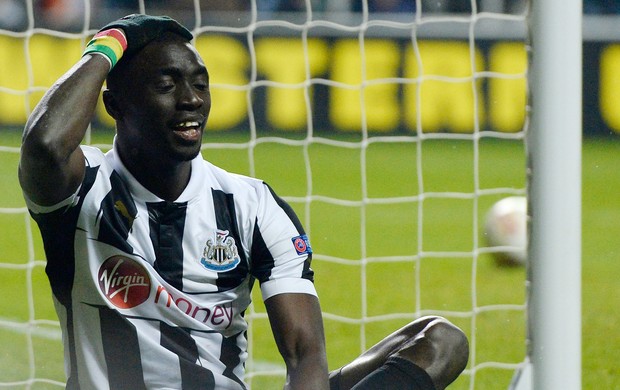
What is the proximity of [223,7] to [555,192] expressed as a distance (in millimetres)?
7726

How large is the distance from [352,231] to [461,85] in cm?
326

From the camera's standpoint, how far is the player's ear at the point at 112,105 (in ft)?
7.76

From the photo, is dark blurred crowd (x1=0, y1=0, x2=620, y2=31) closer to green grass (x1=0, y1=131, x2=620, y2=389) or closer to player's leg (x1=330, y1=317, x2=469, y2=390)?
green grass (x1=0, y1=131, x2=620, y2=389)

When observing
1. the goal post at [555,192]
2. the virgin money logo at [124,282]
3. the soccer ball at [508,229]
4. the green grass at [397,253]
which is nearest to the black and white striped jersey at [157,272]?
the virgin money logo at [124,282]

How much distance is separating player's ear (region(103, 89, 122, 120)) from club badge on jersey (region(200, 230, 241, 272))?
13.3 inches

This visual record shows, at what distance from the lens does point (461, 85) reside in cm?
971

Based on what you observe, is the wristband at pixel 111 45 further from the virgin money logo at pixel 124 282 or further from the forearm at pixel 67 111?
the virgin money logo at pixel 124 282

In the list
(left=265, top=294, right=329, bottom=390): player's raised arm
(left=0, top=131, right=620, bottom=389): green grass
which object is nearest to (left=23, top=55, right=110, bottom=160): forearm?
(left=265, top=294, right=329, bottom=390): player's raised arm

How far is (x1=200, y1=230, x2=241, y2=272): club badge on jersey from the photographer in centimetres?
238

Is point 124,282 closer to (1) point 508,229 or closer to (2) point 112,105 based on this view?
(2) point 112,105

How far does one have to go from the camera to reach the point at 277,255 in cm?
241

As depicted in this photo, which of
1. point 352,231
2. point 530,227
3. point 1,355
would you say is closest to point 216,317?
point 530,227

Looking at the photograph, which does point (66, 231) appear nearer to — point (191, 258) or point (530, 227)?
point (191, 258)

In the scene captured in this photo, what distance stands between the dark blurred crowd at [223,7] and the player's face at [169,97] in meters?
7.37
